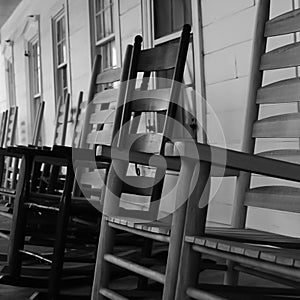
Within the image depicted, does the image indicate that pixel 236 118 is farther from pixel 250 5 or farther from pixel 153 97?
pixel 153 97

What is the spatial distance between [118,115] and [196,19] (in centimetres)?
93

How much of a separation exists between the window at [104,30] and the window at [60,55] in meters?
0.83

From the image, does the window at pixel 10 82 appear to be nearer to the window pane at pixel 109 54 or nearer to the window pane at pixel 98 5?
the window pane at pixel 98 5

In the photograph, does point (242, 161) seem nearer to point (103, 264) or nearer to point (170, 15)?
point (103, 264)

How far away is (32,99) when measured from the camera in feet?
21.1

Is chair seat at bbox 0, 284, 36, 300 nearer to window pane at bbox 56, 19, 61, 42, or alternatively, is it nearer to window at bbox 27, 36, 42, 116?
window pane at bbox 56, 19, 61, 42

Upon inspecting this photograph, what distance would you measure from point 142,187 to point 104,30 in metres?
2.46

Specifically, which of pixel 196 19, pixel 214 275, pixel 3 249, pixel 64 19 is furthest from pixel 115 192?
pixel 64 19

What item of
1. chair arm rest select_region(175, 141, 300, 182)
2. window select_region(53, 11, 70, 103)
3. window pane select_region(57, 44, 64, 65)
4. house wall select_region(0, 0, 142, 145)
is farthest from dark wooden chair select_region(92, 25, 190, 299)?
window pane select_region(57, 44, 64, 65)

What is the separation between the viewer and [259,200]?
61.1 inches

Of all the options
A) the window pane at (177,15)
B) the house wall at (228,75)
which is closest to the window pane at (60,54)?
the house wall at (228,75)

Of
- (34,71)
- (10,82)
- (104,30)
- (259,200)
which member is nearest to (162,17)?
(104,30)

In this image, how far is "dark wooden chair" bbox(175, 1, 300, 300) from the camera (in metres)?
1.05

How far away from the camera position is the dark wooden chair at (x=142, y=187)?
129 cm
